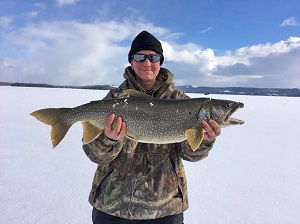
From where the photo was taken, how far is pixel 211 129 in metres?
2.72

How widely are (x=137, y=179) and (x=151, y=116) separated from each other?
0.59m

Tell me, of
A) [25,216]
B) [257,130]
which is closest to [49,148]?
[25,216]

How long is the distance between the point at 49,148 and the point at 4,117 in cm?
592

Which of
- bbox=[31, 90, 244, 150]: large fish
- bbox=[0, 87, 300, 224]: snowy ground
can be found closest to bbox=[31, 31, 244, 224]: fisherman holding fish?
bbox=[31, 90, 244, 150]: large fish

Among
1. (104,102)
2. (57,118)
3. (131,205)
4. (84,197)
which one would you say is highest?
(104,102)

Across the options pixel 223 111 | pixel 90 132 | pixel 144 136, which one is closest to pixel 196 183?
pixel 223 111

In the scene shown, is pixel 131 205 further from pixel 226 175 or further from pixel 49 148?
pixel 49 148

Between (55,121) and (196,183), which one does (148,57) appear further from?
(196,183)

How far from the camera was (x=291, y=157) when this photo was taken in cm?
766

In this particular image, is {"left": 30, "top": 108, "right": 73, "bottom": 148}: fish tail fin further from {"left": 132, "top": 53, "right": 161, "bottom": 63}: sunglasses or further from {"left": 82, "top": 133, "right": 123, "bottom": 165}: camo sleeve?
{"left": 132, "top": 53, "right": 161, "bottom": 63}: sunglasses

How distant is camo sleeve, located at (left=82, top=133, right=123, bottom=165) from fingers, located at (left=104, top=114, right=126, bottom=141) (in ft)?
0.15

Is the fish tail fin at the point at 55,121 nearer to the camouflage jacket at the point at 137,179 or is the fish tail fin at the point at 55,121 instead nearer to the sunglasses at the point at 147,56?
the camouflage jacket at the point at 137,179

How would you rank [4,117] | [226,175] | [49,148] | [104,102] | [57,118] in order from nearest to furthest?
[104,102] < [57,118] < [226,175] < [49,148] < [4,117]

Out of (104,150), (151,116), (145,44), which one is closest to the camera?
(104,150)
